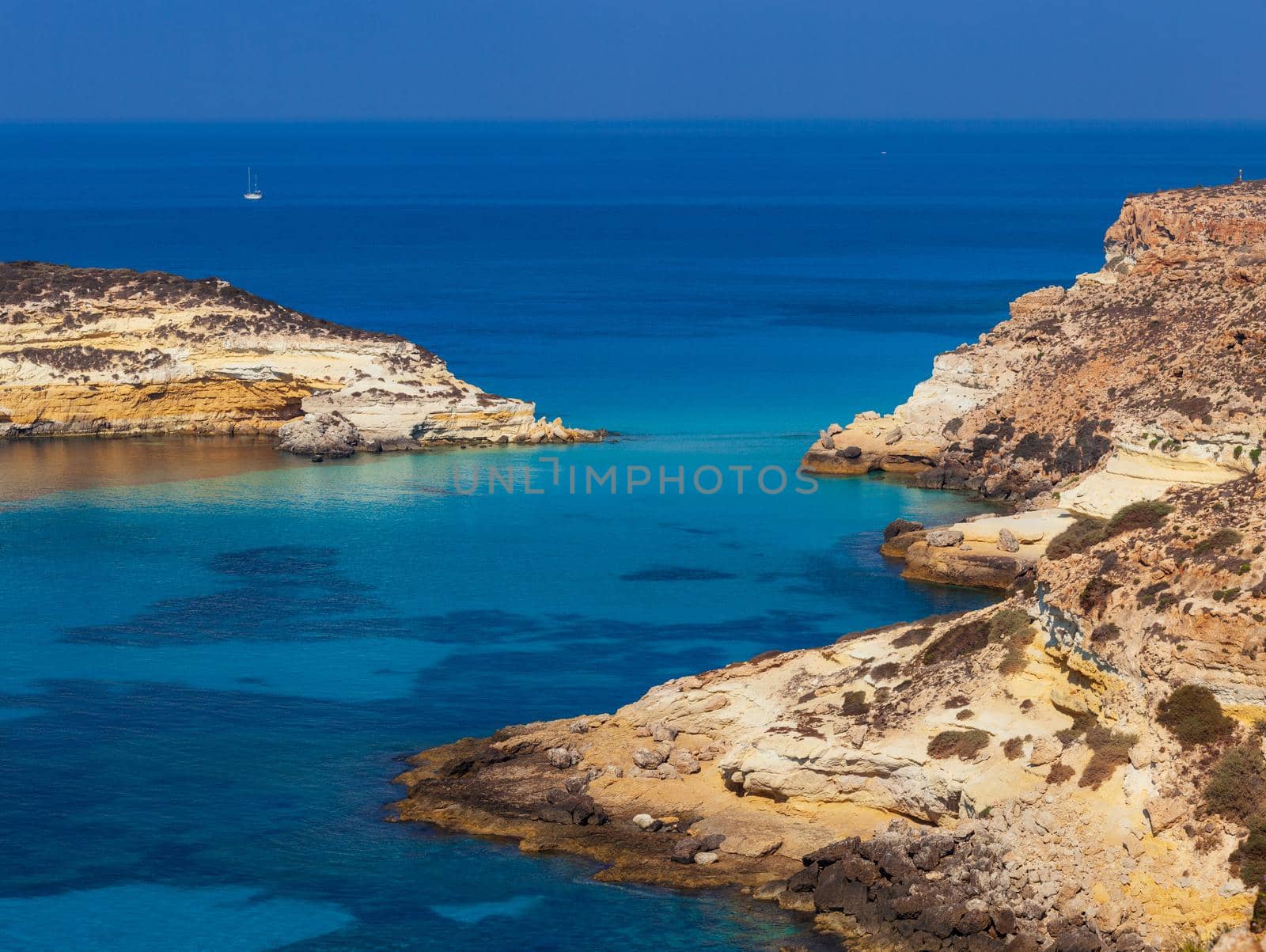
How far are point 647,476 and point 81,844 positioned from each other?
38.0 m

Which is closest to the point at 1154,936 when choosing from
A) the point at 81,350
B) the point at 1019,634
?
the point at 1019,634

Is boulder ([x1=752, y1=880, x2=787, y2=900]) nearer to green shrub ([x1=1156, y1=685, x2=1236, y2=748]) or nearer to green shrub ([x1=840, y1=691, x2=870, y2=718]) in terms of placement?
green shrub ([x1=840, y1=691, x2=870, y2=718])

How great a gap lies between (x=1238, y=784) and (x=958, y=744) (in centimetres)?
500

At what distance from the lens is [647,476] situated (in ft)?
231

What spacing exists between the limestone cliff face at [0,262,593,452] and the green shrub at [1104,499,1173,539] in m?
41.4

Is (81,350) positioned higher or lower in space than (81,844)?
higher

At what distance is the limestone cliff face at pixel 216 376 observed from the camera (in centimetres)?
7631

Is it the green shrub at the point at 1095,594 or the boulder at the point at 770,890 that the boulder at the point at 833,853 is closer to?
the boulder at the point at 770,890

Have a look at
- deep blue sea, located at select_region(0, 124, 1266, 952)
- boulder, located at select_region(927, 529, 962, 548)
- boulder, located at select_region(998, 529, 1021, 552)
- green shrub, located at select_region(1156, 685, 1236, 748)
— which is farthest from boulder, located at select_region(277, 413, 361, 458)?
green shrub, located at select_region(1156, 685, 1236, 748)

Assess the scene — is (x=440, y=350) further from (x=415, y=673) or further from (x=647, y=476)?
(x=415, y=673)

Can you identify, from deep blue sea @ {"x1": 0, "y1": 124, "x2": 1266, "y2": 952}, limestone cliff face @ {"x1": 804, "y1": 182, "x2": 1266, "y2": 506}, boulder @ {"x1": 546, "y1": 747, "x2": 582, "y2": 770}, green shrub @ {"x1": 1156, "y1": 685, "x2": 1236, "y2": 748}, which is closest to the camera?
green shrub @ {"x1": 1156, "y1": 685, "x2": 1236, "y2": 748}

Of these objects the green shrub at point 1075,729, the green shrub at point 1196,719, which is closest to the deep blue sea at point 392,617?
the green shrub at point 1075,729

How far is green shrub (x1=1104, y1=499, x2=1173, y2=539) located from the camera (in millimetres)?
35781

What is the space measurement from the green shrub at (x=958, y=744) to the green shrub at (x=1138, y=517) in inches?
199
